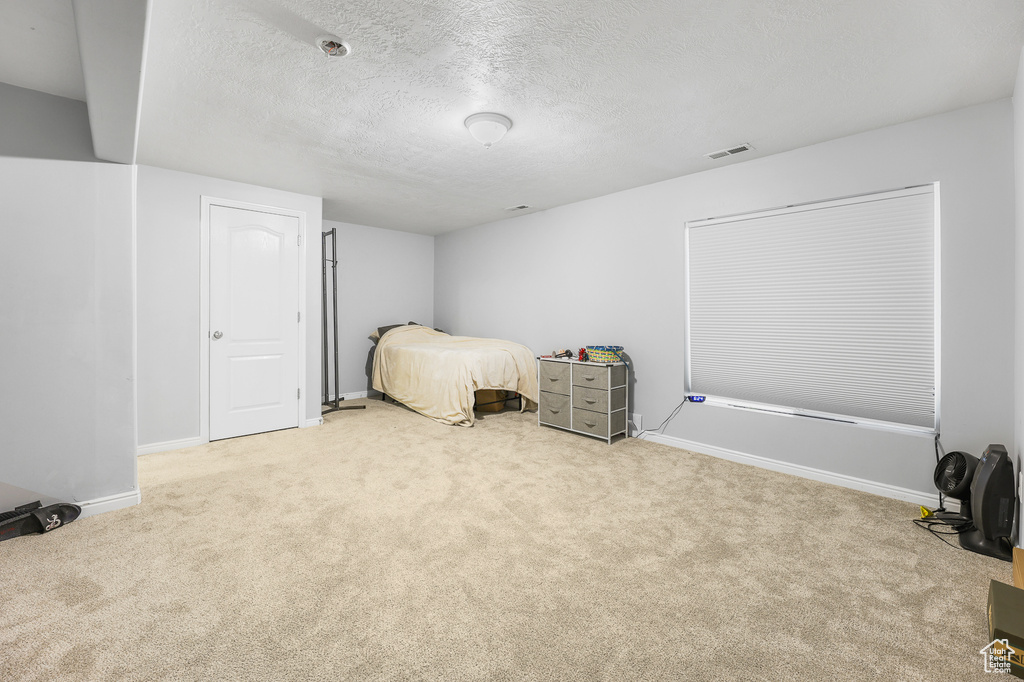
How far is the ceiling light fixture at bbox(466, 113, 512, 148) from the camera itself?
8.64 feet

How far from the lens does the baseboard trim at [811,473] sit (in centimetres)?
271

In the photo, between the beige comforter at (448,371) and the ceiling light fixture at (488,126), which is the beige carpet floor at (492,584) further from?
the ceiling light fixture at (488,126)

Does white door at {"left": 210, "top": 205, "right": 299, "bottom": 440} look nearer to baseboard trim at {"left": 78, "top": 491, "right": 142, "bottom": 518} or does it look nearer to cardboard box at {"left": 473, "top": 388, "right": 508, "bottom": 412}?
baseboard trim at {"left": 78, "top": 491, "right": 142, "bottom": 518}

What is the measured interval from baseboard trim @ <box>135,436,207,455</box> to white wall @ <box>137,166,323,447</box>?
2 cm

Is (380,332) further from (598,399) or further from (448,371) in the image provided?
(598,399)

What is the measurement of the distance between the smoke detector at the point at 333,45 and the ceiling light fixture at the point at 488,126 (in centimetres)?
83

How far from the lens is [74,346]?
2.49 meters

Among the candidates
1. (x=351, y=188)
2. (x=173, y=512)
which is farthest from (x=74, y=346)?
(x=351, y=188)

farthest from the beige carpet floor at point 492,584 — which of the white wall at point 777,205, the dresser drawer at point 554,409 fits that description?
the dresser drawer at point 554,409

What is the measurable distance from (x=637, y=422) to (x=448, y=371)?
201cm

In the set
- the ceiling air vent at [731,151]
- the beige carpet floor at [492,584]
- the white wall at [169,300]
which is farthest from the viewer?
the white wall at [169,300]

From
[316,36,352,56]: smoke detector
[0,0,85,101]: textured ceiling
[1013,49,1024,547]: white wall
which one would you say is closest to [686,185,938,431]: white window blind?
→ [1013,49,1024,547]: white wall

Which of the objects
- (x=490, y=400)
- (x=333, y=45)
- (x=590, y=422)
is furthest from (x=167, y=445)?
(x=590, y=422)

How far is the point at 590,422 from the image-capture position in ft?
13.3
